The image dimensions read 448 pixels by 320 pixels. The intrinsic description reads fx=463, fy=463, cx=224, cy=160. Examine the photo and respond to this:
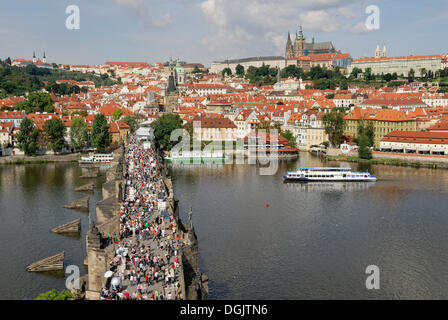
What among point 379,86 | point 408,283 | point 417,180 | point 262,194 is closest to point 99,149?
point 262,194

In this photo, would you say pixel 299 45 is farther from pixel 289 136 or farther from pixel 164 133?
pixel 164 133

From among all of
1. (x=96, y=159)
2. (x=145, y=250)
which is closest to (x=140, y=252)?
(x=145, y=250)

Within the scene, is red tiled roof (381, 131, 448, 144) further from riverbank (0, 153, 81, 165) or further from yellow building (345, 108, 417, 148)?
riverbank (0, 153, 81, 165)

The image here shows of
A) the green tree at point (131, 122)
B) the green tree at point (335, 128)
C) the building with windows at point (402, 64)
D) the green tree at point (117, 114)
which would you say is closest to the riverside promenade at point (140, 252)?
the green tree at point (335, 128)

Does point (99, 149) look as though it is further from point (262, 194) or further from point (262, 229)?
point (262, 229)

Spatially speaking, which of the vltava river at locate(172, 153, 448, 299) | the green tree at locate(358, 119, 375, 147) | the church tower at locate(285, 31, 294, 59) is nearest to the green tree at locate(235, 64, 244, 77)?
the church tower at locate(285, 31, 294, 59)

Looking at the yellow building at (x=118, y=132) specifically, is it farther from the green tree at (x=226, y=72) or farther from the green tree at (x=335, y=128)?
the green tree at (x=226, y=72)
